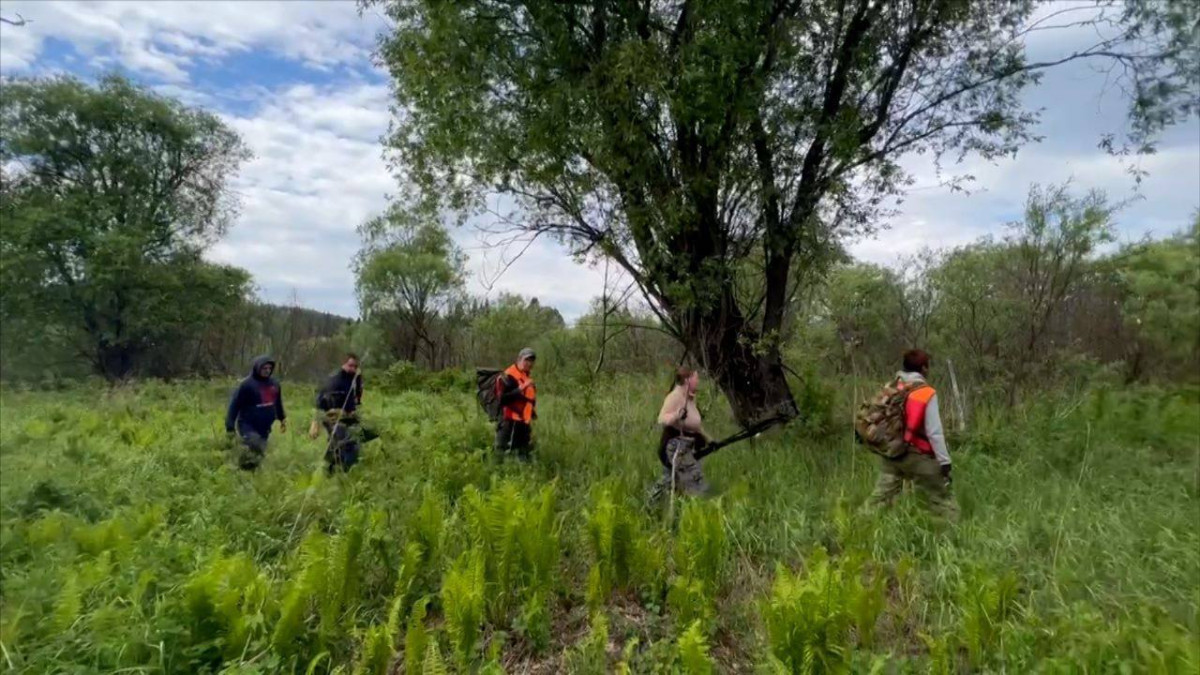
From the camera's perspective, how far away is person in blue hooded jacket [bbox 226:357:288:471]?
8.12 metres

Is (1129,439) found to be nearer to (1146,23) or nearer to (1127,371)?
(1127,371)

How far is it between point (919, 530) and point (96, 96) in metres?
32.2

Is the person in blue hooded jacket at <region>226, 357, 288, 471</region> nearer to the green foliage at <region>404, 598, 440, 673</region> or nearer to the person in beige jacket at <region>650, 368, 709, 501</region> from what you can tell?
the person in beige jacket at <region>650, 368, 709, 501</region>

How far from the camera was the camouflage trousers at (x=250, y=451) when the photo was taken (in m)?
7.76


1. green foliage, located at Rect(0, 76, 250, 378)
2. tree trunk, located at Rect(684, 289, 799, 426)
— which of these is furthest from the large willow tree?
green foliage, located at Rect(0, 76, 250, 378)

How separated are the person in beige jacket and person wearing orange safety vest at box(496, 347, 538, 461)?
1.85 m

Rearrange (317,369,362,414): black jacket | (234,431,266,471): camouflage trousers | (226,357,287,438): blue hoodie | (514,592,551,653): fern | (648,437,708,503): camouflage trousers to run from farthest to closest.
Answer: (317,369,362,414): black jacket
(226,357,287,438): blue hoodie
(234,431,266,471): camouflage trousers
(648,437,708,503): camouflage trousers
(514,592,551,653): fern

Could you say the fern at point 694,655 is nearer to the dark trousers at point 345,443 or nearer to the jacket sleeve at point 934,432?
the jacket sleeve at point 934,432

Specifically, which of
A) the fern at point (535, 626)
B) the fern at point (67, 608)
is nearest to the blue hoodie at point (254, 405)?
the fern at point (67, 608)

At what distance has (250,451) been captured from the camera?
25.6ft

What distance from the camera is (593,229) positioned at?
33.2 ft

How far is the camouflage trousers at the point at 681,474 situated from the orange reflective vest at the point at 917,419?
1.86 meters

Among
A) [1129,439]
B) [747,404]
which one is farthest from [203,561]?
[1129,439]

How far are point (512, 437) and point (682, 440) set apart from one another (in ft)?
7.28
